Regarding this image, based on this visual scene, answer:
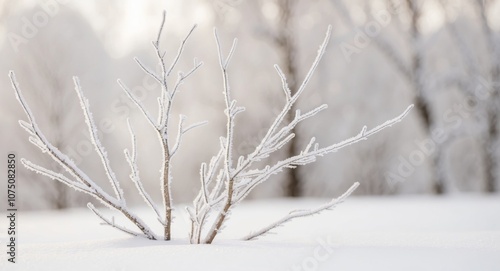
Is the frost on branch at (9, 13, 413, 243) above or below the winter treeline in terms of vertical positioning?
below

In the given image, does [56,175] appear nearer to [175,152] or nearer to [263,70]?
[175,152]

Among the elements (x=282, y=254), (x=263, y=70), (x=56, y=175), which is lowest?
(x=282, y=254)

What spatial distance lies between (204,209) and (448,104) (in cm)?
1387

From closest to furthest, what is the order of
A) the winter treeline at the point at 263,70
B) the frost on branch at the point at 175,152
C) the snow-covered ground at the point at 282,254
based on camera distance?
the snow-covered ground at the point at 282,254, the frost on branch at the point at 175,152, the winter treeline at the point at 263,70

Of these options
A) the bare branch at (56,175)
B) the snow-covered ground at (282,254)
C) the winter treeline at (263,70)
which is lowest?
the snow-covered ground at (282,254)

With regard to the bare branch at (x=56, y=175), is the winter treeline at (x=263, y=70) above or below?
above

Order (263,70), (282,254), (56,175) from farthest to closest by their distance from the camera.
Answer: (263,70) → (56,175) → (282,254)

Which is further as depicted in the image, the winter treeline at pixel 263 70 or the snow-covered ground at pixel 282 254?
the winter treeline at pixel 263 70

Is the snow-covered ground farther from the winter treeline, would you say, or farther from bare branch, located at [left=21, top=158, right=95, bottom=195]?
the winter treeline

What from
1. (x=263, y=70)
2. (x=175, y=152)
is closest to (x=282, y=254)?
(x=175, y=152)

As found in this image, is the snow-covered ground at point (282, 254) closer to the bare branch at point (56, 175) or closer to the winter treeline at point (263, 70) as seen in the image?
the bare branch at point (56, 175)

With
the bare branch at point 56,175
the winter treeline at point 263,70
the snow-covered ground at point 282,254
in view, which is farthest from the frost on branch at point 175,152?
the winter treeline at point 263,70

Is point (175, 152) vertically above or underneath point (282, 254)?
above

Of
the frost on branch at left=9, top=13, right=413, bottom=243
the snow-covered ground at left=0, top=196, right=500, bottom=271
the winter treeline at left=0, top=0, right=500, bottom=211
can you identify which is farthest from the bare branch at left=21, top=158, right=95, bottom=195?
the winter treeline at left=0, top=0, right=500, bottom=211
